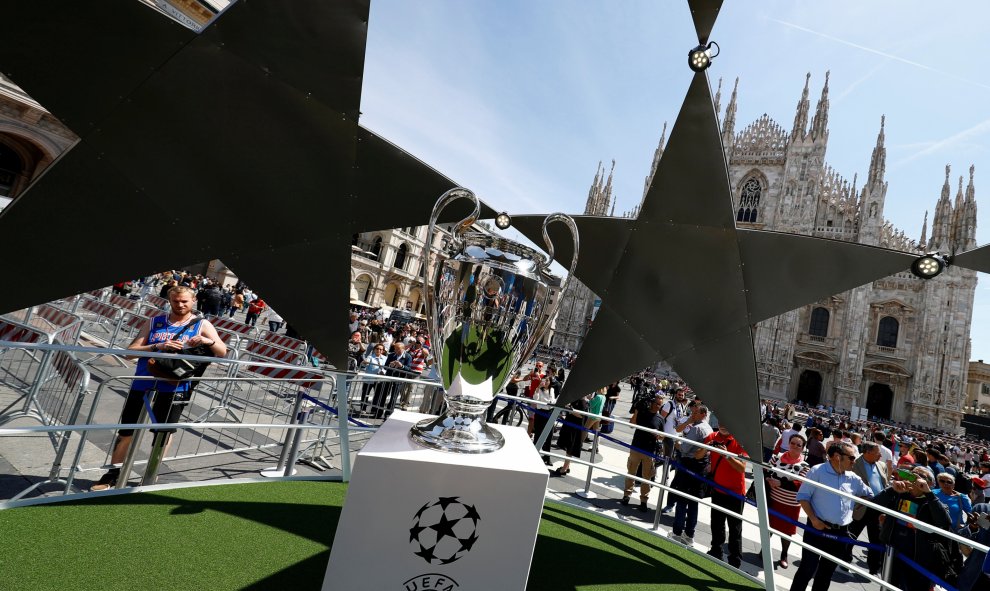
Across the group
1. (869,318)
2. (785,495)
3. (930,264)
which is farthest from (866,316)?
(930,264)

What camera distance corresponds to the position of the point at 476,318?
7.13 ft

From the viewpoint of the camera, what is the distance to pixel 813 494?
4.45 m

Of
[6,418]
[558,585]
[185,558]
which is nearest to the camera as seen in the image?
[185,558]

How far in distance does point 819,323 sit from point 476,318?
4226 centimetres

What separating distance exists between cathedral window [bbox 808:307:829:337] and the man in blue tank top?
138 feet

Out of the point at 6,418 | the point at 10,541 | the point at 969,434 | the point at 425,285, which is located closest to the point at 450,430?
the point at 425,285

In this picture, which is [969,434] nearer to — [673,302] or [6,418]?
[673,302]

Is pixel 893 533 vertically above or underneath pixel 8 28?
underneath

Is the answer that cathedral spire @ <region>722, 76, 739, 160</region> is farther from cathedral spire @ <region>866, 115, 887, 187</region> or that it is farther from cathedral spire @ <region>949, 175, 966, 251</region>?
cathedral spire @ <region>949, 175, 966, 251</region>

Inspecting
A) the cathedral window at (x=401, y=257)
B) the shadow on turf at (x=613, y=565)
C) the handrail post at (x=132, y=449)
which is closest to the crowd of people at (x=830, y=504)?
the shadow on turf at (x=613, y=565)

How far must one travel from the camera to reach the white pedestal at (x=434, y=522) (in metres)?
1.86

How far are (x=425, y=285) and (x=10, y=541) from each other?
2.50 metres

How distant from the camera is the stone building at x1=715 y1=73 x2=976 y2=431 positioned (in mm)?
31203

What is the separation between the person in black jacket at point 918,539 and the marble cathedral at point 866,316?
2988 cm
